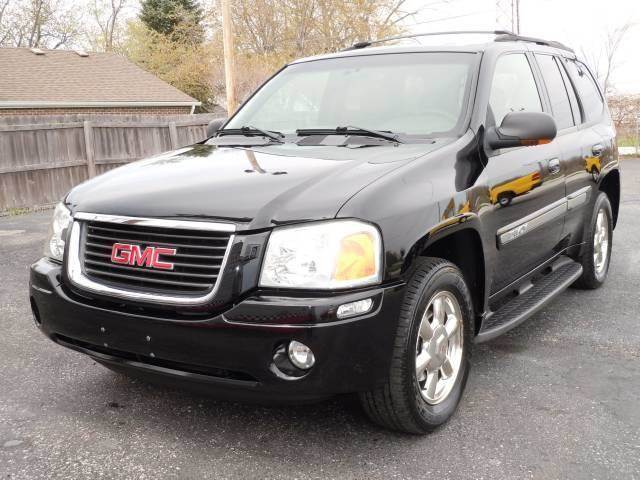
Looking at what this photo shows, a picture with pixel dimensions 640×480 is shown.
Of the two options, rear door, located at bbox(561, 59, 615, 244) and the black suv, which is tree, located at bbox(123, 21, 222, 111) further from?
the black suv

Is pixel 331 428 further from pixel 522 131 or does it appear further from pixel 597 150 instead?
pixel 597 150

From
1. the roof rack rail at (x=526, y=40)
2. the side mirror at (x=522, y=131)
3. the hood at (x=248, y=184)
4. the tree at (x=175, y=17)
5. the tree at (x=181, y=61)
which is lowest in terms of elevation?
the hood at (x=248, y=184)

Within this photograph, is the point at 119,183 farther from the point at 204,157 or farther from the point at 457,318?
the point at 457,318

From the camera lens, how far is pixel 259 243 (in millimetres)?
2545

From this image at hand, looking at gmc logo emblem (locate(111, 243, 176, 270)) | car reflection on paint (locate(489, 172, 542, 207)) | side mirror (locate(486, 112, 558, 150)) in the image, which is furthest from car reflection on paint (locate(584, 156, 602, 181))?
gmc logo emblem (locate(111, 243, 176, 270))

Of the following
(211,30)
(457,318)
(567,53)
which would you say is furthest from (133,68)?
(457,318)

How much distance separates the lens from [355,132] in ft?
11.8

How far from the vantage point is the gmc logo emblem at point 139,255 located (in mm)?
2658

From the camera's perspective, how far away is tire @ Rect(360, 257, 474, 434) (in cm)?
273

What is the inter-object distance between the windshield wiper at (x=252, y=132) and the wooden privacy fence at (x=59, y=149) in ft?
31.7

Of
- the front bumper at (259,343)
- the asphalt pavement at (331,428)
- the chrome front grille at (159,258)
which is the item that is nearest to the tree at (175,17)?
the asphalt pavement at (331,428)

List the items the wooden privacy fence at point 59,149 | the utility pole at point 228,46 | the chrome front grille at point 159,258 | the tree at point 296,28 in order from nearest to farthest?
the chrome front grille at point 159,258 → the wooden privacy fence at point 59,149 → the utility pole at point 228,46 → the tree at point 296,28

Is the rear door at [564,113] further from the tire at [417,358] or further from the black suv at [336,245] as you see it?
the tire at [417,358]

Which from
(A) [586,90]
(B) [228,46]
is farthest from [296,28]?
(A) [586,90]
